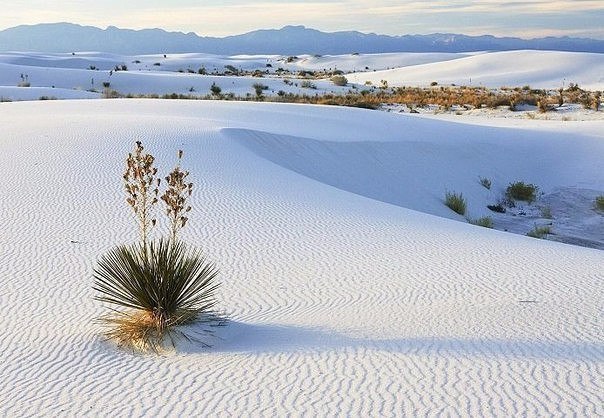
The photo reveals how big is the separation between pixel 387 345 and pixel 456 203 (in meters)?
10.4

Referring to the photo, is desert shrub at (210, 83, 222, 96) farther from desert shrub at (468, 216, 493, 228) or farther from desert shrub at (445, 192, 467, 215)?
desert shrub at (468, 216, 493, 228)

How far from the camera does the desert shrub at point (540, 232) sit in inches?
550

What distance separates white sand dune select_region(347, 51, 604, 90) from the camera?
59.0 meters

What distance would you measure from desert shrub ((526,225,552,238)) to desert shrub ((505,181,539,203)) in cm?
279

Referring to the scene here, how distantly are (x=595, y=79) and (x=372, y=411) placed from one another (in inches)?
2338

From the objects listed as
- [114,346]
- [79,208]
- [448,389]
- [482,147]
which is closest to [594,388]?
[448,389]

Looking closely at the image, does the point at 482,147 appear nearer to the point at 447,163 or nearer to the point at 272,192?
the point at 447,163

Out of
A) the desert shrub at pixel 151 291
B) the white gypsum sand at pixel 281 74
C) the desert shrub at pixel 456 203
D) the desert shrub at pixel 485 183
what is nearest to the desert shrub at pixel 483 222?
the desert shrub at pixel 456 203

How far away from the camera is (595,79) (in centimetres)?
5941

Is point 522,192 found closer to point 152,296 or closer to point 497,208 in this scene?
point 497,208

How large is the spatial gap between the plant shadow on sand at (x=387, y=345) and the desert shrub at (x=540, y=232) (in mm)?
8326

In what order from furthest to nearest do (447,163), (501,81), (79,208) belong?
(501,81) < (447,163) < (79,208)

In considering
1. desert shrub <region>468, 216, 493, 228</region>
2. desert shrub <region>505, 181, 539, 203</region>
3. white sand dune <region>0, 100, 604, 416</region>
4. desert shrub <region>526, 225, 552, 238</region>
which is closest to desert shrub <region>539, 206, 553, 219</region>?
desert shrub <region>505, 181, 539, 203</region>

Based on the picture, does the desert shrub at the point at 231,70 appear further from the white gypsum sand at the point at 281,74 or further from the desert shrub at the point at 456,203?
the desert shrub at the point at 456,203
